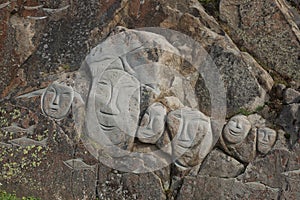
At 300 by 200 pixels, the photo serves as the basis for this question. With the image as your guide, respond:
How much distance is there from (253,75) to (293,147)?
0.86 meters

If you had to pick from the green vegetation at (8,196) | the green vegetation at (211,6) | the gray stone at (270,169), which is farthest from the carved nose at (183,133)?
the green vegetation at (8,196)

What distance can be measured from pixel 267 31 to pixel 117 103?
183cm

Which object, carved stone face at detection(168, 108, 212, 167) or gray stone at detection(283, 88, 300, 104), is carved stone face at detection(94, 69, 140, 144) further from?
gray stone at detection(283, 88, 300, 104)

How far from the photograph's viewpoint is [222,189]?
5.67 metres

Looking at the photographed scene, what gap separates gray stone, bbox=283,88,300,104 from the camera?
5812 millimetres

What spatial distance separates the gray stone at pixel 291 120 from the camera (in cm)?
570

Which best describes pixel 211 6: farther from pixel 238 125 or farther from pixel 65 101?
pixel 65 101

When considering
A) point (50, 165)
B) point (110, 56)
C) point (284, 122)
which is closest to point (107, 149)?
point (50, 165)

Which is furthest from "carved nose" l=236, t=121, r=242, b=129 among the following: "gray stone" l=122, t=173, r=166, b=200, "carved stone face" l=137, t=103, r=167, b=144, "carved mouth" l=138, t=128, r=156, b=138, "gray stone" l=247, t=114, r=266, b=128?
Result: "gray stone" l=122, t=173, r=166, b=200

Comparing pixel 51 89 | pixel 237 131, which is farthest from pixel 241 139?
pixel 51 89

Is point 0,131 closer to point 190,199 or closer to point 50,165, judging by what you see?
point 50,165

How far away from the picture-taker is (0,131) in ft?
20.0

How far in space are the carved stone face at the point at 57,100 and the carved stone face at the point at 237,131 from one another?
1680mm

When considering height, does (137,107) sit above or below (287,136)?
above
